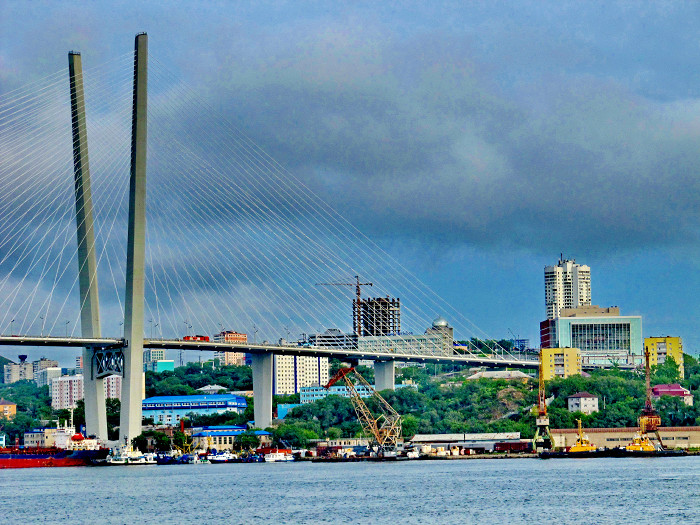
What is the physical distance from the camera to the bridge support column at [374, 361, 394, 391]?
281 feet

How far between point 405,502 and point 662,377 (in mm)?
66053

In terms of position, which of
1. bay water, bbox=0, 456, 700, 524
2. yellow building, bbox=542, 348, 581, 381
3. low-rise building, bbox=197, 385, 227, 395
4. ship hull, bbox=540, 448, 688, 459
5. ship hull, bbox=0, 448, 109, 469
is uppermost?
yellow building, bbox=542, 348, 581, 381

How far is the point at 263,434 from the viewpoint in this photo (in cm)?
7906

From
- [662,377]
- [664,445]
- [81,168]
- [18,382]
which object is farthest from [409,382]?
[18,382]

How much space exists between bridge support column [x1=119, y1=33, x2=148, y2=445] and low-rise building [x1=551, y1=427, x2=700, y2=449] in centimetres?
2855

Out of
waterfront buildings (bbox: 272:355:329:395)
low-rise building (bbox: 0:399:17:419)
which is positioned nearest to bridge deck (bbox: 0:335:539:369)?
waterfront buildings (bbox: 272:355:329:395)

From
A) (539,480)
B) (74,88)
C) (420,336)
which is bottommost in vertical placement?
(539,480)

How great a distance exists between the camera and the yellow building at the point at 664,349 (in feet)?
366

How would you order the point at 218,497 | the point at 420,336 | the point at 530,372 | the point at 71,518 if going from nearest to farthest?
the point at 71,518 → the point at 218,497 → the point at 530,372 → the point at 420,336

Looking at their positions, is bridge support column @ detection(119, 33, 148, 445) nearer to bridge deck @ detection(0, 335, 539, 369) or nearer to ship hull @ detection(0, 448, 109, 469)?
bridge deck @ detection(0, 335, 539, 369)

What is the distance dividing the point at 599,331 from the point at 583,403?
3975 cm

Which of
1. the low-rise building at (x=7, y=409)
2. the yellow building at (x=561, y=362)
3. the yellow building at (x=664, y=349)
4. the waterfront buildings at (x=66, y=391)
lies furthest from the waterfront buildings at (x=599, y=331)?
the low-rise building at (x=7, y=409)

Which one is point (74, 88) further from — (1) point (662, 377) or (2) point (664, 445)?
(1) point (662, 377)

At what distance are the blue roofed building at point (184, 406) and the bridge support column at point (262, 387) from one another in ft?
82.4
